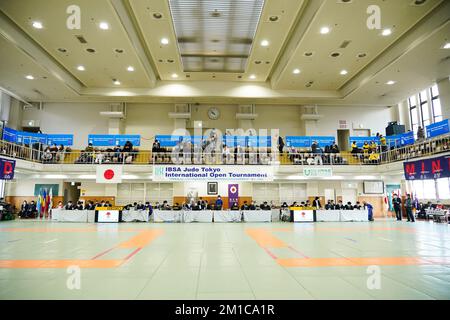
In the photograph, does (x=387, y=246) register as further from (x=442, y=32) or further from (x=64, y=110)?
(x=64, y=110)

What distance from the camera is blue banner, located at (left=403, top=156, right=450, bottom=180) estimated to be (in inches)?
571

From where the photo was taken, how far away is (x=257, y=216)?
1872 cm

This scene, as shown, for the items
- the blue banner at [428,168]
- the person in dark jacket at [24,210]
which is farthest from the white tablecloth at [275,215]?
the person in dark jacket at [24,210]

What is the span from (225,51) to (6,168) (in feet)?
50.3

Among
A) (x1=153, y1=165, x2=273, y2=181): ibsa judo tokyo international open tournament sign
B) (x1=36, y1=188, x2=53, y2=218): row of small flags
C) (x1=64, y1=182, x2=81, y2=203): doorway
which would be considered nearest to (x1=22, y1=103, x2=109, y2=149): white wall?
(x1=64, y1=182, x2=81, y2=203): doorway

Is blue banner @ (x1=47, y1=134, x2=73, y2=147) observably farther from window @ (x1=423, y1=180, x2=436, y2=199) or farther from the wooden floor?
window @ (x1=423, y1=180, x2=436, y2=199)

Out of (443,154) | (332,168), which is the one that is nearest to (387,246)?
(443,154)

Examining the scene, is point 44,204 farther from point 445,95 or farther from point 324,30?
point 445,95

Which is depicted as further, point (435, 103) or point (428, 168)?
point (435, 103)

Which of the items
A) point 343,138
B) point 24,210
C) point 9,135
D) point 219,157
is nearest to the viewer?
point 9,135

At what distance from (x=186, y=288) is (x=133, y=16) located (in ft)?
50.9

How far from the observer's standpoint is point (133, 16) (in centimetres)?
1553

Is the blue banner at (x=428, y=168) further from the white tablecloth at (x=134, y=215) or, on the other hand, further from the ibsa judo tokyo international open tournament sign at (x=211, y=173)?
the white tablecloth at (x=134, y=215)

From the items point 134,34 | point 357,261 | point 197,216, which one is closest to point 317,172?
point 197,216
